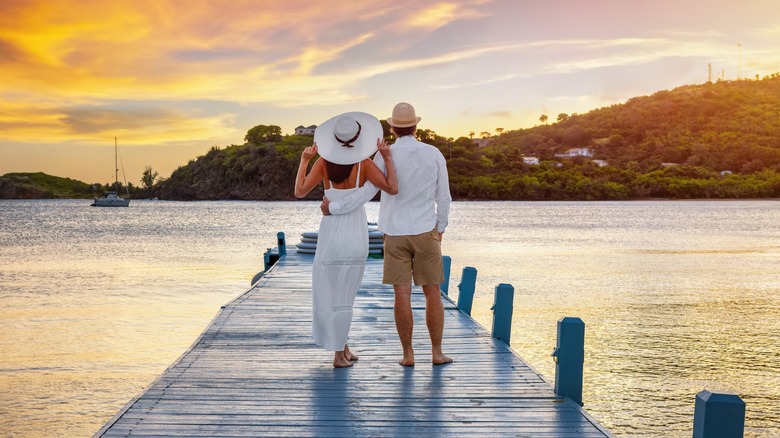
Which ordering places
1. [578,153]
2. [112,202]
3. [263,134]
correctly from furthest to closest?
[263,134] → [578,153] → [112,202]

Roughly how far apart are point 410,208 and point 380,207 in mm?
226

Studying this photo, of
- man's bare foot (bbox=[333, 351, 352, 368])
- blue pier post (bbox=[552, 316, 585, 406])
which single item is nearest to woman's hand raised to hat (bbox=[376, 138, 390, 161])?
man's bare foot (bbox=[333, 351, 352, 368])

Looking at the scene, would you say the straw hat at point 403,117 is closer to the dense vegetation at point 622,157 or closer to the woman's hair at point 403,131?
the woman's hair at point 403,131

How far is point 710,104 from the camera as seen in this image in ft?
477

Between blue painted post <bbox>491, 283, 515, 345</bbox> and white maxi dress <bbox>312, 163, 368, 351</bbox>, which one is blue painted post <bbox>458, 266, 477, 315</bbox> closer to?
blue painted post <bbox>491, 283, 515, 345</bbox>

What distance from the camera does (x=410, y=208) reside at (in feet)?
19.0

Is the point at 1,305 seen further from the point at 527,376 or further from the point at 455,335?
the point at 527,376

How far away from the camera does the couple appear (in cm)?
571

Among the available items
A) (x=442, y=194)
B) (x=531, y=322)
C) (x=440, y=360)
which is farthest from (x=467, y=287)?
(x=531, y=322)

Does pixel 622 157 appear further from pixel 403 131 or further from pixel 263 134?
pixel 403 131

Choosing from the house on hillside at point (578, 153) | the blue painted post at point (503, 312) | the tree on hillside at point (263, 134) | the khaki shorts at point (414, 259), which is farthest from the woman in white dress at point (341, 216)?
the tree on hillside at point (263, 134)

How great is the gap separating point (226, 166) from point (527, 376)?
16988cm

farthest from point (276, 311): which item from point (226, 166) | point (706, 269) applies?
point (226, 166)

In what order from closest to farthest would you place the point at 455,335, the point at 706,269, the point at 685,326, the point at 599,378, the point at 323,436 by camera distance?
the point at 323,436, the point at 455,335, the point at 599,378, the point at 685,326, the point at 706,269
